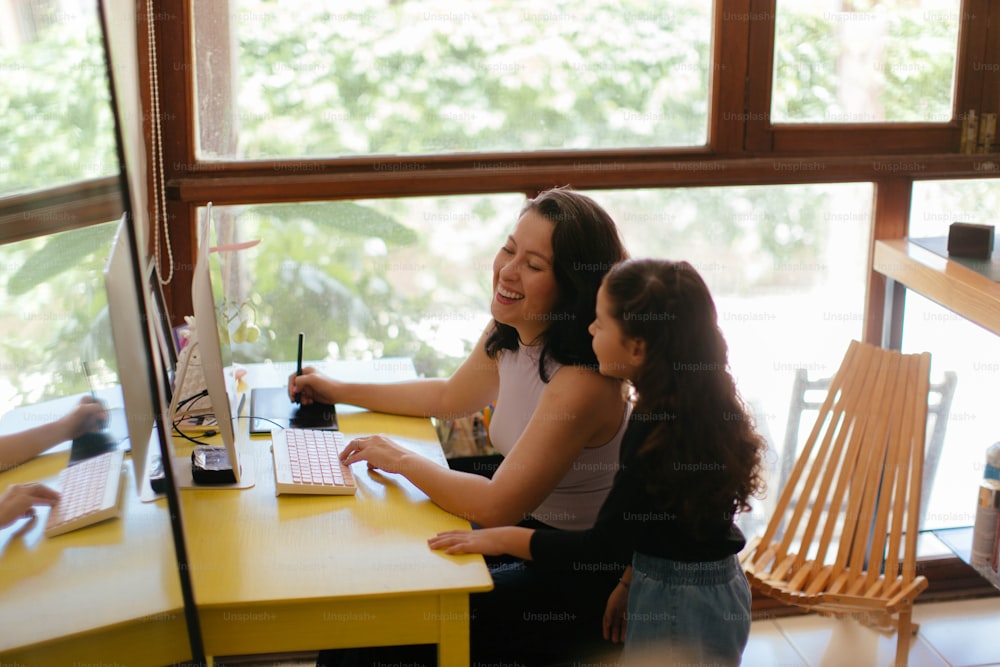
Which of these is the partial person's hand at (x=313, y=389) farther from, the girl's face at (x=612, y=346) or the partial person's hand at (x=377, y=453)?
the girl's face at (x=612, y=346)

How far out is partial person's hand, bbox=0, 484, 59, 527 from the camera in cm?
116

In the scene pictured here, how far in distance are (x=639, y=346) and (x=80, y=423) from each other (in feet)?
2.79

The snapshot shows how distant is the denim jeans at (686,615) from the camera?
1678 mm

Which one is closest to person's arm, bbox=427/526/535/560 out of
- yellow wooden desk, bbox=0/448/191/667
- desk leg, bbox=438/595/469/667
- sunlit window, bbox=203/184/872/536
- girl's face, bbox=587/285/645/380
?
desk leg, bbox=438/595/469/667

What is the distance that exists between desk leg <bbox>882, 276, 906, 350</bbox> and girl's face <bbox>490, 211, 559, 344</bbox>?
1269 mm

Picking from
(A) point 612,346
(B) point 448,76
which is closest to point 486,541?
(A) point 612,346

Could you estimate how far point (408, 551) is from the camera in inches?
64.5

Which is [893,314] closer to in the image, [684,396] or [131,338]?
[684,396]

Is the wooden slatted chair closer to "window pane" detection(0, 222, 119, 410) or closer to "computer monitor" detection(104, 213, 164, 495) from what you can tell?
"computer monitor" detection(104, 213, 164, 495)

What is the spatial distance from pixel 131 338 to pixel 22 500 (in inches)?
9.0

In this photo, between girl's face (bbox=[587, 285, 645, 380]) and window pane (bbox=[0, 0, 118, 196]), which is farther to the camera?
girl's face (bbox=[587, 285, 645, 380])

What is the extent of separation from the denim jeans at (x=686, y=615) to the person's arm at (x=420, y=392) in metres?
0.66

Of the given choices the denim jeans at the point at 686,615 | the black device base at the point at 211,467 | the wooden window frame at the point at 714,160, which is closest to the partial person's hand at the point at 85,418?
the black device base at the point at 211,467

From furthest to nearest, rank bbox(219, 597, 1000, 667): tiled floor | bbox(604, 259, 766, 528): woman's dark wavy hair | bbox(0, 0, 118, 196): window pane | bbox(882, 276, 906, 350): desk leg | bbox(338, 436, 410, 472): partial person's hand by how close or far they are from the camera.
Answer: bbox(882, 276, 906, 350): desk leg
bbox(219, 597, 1000, 667): tiled floor
bbox(338, 436, 410, 472): partial person's hand
bbox(604, 259, 766, 528): woman's dark wavy hair
bbox(0, 0, 118, 196): window pane
